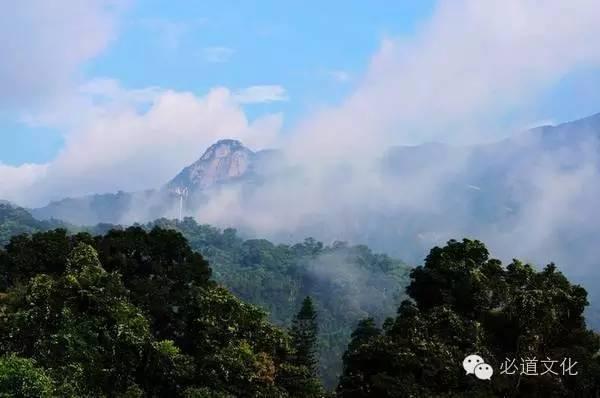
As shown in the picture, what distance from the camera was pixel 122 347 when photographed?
23.1 metres

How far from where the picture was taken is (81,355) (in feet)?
74.2

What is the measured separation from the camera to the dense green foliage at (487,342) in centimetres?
2169

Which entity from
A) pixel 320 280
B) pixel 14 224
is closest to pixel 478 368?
pixel 320 280

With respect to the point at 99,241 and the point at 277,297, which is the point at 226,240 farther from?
the point at 99,241

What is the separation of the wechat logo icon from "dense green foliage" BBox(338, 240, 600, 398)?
21 centimetres

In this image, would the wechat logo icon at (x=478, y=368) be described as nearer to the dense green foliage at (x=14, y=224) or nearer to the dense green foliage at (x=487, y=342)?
the dense green foliage at (x=487, y=342)

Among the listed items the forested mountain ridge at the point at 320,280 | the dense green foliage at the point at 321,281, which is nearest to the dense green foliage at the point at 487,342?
the forested mountain ridge at the point at 320,280

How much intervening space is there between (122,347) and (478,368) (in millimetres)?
12187

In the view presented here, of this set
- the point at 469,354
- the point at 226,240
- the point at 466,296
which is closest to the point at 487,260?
the point at 466,296

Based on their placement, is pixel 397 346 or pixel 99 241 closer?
pixel 397 346

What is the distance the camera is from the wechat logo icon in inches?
845

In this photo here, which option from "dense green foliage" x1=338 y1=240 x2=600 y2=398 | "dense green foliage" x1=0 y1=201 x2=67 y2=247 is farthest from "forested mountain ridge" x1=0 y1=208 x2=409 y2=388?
"dense green foliage" x1=338 y1=240 x2=600 y2=398

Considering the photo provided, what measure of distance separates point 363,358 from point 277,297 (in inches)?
4101

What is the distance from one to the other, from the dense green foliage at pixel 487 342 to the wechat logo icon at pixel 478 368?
0.69 feet
